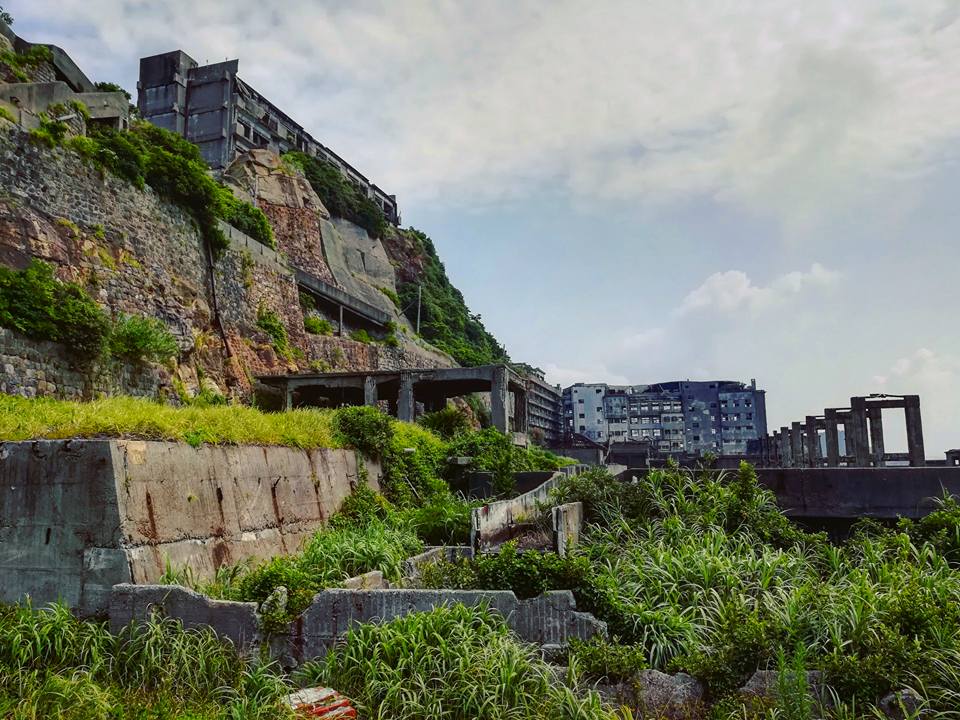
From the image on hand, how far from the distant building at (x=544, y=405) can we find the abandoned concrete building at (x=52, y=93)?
156ft

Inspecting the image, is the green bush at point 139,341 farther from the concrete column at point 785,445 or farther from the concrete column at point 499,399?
the concrete column at point 785,445

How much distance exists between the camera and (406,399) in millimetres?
23625

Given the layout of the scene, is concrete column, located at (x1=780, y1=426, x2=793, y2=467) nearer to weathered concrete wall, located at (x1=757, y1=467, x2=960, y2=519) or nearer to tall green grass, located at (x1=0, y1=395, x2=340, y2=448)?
weathered concrete wall, located at (x1=757, y1=467, x2=960, y2=519)

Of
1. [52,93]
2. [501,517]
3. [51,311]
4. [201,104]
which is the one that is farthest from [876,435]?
[201,104]

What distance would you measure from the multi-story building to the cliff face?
182 ft

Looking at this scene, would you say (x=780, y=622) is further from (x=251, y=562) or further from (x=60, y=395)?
(x=60, y=395)

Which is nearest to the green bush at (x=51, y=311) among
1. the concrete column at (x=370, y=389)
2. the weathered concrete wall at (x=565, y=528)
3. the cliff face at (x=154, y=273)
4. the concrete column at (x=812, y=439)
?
the cliff face at (x=154, y=273)

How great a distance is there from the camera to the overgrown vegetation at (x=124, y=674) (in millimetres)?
5395

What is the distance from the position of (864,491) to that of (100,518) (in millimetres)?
10013

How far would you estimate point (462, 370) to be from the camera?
23453mm

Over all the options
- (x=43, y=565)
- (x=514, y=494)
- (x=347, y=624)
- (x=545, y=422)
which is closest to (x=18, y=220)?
(x=43, y=565)

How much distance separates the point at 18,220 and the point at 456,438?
409 inches

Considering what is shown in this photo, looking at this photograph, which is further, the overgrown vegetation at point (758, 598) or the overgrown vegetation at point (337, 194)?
the overgrown vegetation at point (337, 194)

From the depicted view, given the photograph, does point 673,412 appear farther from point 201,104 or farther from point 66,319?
point 66,319
